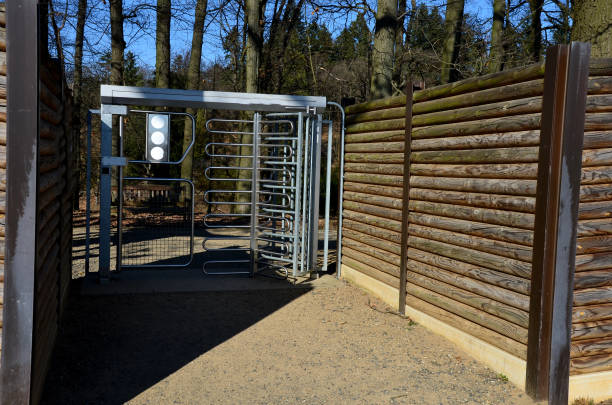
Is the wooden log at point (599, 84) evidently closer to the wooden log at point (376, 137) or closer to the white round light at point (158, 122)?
the wooden log at point (376, 137)

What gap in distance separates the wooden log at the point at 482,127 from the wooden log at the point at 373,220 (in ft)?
3.42

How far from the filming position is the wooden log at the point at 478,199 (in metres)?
4.42

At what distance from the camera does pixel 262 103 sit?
7727 mm

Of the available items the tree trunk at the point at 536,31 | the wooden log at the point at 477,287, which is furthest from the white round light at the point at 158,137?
the tree trunk at the point at 536,31

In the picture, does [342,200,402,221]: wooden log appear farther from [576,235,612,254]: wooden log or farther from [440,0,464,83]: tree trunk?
[440,0,464,83]: tree trunk

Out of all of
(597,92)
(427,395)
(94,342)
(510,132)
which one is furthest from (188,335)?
(597,92)

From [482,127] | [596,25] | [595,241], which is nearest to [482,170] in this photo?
[482,127]

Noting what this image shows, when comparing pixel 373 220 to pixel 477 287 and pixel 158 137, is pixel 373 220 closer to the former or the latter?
pixel 477 287

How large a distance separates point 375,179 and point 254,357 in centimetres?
298

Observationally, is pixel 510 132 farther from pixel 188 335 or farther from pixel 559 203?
pixel 188 335

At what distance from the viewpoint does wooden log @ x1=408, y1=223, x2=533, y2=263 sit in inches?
175

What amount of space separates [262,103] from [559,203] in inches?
178

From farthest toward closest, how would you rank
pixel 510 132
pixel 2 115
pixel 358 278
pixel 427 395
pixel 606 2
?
1. pixel 358 278
2. pixel 606 2
3. pixel 510 132
4. pixel 427 395
5. pixel 2 115

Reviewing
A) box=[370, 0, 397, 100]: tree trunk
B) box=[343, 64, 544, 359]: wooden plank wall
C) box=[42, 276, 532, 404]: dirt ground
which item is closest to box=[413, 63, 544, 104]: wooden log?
box=[343, 64, 544, 359]: wooden plank wall
